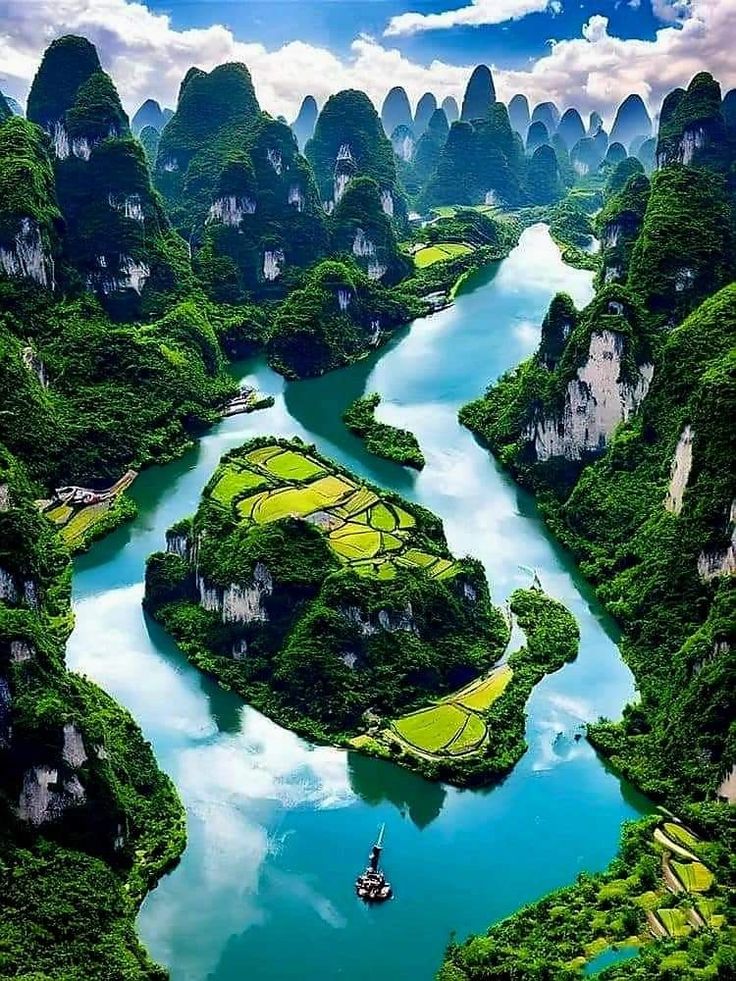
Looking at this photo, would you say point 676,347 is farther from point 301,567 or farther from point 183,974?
point 183,974

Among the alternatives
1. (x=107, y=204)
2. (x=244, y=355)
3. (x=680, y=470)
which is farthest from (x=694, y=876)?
(x=107, y=204)

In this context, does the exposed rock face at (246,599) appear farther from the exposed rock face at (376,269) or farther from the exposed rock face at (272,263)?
the exposed rock face at (376,269)

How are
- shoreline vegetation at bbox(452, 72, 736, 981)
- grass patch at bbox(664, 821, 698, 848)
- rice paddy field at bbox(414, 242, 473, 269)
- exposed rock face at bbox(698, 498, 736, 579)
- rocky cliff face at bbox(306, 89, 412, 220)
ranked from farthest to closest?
1. rocky cliff face at bbox(306, 89, 412, 220)
2. rice paddy field at bbox(414, 242, 473, 269)
3. exposed rock face at bbox(698, 498, 736, 579)
4. grass patch at bbox(664, 821, 698, 848)
5. shoreline vegetation at bbox(452, 72, 736, 981)

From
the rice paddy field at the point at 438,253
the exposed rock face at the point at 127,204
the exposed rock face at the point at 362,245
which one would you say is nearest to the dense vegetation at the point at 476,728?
the exposed rock face at the point at 127,204

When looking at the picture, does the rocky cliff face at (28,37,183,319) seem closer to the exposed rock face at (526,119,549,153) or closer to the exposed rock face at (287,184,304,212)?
the exposed rock face at (287,184,304,212)

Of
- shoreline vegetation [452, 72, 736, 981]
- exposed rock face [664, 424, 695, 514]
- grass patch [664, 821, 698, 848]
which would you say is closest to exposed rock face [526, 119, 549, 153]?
shoreline vegetation [452, 72, 736, 981]

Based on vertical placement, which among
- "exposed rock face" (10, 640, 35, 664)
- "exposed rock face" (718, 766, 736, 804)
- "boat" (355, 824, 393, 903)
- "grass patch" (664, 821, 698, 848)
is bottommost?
"boat" (355, 824, 393, 903)

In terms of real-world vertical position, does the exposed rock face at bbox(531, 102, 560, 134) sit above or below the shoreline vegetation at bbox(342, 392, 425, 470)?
above
